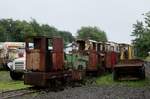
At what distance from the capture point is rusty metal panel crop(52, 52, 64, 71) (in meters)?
23.8

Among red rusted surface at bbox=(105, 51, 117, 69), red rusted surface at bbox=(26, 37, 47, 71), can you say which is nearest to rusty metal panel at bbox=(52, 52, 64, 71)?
red rusted surface at bbox=(26, 37, 47, 71)

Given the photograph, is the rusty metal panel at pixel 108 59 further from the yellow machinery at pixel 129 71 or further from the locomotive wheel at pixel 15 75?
the locomotive wheel at pixel 15 75

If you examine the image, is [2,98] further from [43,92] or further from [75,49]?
[75,49]

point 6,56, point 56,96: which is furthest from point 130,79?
point 6,56

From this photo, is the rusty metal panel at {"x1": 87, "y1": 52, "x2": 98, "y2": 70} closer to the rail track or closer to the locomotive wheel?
the locomotive wheel

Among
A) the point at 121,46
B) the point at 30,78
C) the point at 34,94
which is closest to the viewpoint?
the point at 34,94

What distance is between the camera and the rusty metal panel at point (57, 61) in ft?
78.2

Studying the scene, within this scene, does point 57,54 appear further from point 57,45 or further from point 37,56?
point 37,56

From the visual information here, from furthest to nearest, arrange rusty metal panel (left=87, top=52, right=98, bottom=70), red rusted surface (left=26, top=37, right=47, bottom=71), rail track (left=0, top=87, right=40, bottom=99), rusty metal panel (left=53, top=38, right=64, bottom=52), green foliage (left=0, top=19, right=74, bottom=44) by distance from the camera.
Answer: green foliage (left=0, top=19, right=74, bottom=44)
rusty metal panel (left=87, top=52, right=98, bottom=70)
rusty metal panel (left=53, top=38, right=64, bottom=52)
red rusted surface (left=26, top=37, right=47, bottom=71)
rail track (left=0, top=87, right=40, bottom=99)

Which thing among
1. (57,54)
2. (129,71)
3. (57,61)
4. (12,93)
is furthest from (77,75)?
(12,93)

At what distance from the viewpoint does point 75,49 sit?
105 feet

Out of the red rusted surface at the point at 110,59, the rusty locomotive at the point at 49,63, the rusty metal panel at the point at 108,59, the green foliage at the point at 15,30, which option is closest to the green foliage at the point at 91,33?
the green foliage at the point at 15,30

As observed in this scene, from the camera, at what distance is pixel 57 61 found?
945 inches

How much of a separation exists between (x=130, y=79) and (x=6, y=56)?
17875 mm
